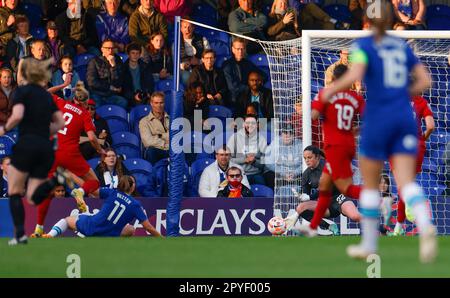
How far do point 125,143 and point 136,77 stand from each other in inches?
49.1

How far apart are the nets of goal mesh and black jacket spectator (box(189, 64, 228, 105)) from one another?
35.3 inches

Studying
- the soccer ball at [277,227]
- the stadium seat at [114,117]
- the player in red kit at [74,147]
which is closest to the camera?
the player in red kit at [74,147]

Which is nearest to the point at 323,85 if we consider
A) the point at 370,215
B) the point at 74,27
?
the point at 74,27

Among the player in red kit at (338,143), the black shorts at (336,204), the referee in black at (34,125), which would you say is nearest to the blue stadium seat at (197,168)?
the black shorts at (336,204)

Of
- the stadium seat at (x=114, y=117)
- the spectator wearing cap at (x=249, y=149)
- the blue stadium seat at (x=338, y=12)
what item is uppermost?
the blue stadium seat at (x=338, y=12)

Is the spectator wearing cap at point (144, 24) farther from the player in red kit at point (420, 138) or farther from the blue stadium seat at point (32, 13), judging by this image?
the player in red kit at point (420, 138)

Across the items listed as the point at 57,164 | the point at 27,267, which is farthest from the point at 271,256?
the point at 57,164

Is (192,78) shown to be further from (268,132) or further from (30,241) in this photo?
(30,241)

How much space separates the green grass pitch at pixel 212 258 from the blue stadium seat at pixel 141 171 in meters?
3.40

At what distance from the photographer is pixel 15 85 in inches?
758

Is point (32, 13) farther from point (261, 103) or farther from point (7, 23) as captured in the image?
point (261, 103)

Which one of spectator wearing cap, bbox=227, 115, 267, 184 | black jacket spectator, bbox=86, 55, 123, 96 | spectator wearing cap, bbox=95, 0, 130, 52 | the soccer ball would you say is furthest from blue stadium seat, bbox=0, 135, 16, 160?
the soccer ball

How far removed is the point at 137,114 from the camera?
776 inches

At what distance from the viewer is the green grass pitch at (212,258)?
11.3 meters
